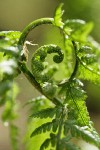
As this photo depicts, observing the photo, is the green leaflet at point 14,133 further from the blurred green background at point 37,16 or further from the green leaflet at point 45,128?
the blurred green background at point 37,16

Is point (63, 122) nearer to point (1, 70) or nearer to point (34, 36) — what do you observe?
point (1, 70)

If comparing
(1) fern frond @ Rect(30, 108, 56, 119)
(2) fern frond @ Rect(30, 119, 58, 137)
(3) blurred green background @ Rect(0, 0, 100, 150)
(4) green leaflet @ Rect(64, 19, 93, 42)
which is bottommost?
(2) fern frond @ Rect(30, 119, 58, 137)

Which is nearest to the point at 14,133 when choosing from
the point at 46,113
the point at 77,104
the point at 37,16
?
the point at 46,113

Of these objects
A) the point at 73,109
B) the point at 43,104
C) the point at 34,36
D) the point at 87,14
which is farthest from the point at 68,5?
the point at 73,109

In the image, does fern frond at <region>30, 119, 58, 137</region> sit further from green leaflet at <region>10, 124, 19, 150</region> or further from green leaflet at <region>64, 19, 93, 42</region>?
green leaflet at <region>64, 19, 93, 42</region>

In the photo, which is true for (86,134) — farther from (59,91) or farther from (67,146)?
(59,91)

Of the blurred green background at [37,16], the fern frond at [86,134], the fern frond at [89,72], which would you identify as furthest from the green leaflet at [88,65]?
the blurred green background at [37,16]

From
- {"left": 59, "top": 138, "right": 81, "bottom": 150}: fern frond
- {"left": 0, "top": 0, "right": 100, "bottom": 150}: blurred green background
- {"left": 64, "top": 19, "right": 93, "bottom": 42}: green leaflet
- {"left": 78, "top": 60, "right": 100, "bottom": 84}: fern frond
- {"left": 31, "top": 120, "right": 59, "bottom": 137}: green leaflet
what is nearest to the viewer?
{"left": 64, "top": 19, "right": 93, "bottom": 42}: green leaflet

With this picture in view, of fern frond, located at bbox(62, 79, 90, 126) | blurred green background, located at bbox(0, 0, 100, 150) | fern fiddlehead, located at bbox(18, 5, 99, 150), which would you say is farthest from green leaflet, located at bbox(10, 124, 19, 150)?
blurred green background, located at bbox(0, 0, 100, 150)
